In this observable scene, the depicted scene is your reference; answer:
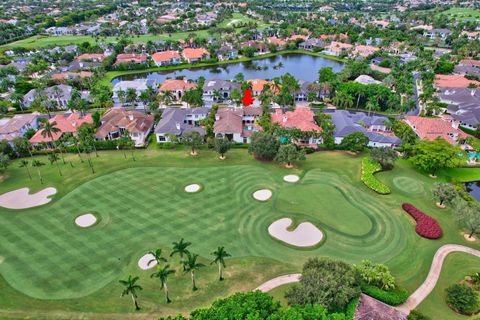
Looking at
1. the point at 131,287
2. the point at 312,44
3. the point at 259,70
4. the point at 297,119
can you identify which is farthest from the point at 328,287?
the point at 312,44

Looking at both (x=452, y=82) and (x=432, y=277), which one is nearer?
(x=432, y=277)

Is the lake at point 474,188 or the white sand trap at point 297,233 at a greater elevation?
the white sand trap at point 297,233

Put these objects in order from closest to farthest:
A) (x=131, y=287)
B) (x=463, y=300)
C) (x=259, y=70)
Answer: (x=131, y=287)
(x=463, y=300)
(x=259, y=70)

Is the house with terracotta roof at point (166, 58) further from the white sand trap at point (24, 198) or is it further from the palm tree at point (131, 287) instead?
the palm tree at point (131, 287)

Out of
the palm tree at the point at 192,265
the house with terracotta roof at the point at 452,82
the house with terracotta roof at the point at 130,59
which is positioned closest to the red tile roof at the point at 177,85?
the house with terracotta roof at the point at 130,59

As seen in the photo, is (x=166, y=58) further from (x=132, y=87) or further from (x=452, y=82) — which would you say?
(x=452, y=82)

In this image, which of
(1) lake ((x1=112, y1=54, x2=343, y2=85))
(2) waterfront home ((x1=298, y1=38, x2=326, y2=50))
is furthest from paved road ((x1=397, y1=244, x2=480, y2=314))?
(2) waterfront home ((x1=298, y1=38, x2=326, y2=50))
